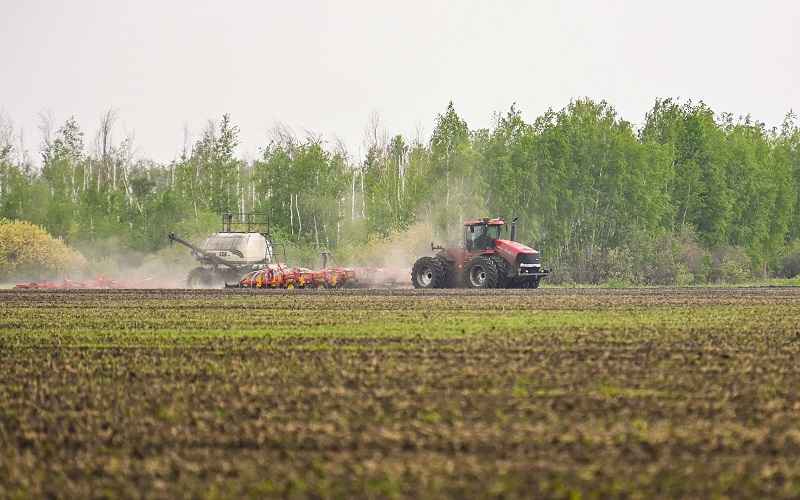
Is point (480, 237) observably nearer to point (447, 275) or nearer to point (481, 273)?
point (481, 273)

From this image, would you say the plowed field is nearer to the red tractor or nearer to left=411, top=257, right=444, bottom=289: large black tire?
the red tractor

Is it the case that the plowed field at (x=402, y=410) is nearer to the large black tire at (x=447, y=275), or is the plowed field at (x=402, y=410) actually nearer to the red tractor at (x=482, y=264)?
the red tractor at (x=482, y=264)

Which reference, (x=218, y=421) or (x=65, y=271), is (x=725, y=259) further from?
(x=218, y=421)

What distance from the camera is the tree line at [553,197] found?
2571 inches

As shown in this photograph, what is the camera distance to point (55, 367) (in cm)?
1514

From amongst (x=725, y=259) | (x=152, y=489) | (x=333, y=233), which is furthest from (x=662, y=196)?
(x=152, y=489)

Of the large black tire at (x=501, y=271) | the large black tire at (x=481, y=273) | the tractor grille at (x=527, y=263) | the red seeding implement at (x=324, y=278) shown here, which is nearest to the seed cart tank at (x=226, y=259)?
the red seeding implement at (x=324, y=278)

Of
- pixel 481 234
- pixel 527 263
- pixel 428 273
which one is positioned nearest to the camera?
pixel 527 263

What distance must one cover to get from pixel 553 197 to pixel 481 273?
26482 mm

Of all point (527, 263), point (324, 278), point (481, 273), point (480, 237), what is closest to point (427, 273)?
point (481, 273)

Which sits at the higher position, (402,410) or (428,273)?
(428,273)

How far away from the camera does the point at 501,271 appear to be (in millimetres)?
40312

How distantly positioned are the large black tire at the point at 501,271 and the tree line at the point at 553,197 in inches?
686

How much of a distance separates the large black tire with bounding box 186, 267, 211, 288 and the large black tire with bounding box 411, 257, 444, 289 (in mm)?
8781
